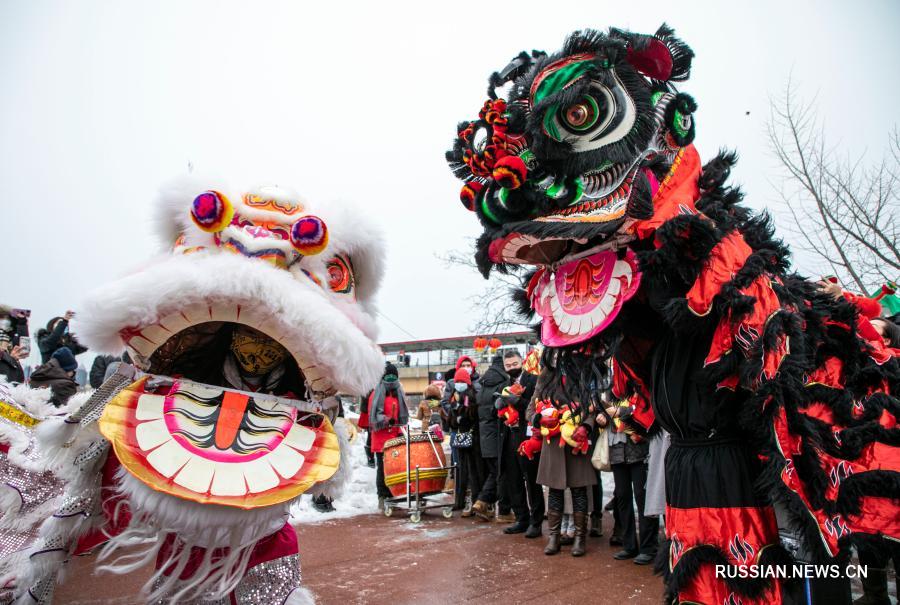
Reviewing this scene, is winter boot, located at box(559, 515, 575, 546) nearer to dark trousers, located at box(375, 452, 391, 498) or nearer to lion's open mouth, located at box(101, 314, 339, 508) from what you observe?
dark trousers, located at box(375, 452, 391, 498)

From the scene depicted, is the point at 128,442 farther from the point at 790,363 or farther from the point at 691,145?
the point at 691,145

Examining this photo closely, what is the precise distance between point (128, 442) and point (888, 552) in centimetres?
256

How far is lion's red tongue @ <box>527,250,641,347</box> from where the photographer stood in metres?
2.28

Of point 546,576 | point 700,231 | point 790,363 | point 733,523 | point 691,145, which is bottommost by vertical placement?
point 546,576

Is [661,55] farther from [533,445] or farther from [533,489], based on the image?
[533,489]

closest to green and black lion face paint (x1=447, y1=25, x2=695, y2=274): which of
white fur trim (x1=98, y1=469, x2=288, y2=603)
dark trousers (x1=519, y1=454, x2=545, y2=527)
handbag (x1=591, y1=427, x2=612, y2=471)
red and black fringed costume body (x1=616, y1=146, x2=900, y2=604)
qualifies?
red and black fringed costume body (x1=616, y1=146, x2=900, y2=604)

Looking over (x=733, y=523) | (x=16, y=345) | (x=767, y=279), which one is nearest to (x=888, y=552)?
(x=733, y=523)

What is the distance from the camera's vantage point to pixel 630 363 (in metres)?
2.66

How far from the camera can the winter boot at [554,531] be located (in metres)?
5.53

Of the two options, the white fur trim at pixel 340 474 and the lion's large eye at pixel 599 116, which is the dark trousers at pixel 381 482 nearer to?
the white fur trim at pixel 340 474

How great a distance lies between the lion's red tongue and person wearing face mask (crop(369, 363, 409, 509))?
585 centimetres

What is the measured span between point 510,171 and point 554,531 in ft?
14.0

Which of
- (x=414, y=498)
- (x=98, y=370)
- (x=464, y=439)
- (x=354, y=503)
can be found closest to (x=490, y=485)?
(x=464, y=439)

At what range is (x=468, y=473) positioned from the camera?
8234mm
